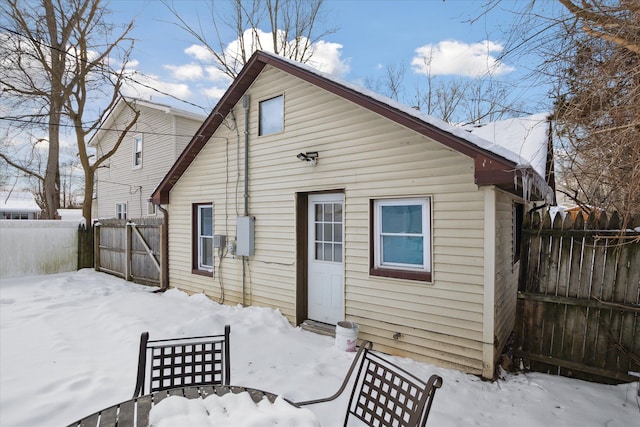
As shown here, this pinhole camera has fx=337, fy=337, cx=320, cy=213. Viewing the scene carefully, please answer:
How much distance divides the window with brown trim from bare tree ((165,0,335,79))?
32.3 ft

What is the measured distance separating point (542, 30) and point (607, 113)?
95 centimetres

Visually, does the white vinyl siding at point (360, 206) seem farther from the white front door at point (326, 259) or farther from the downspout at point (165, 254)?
the downspout at point (165, 254)

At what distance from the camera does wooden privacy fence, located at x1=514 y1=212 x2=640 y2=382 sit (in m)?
3.98

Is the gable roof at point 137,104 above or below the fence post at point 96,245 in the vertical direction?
above

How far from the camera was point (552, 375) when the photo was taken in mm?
4328

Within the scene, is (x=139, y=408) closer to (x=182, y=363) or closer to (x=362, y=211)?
(x=182, y=363)

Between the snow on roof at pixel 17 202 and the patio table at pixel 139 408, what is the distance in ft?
112

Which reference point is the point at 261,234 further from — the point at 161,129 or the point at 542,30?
the point at 161,129

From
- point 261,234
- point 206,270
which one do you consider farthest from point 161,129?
point 261,234

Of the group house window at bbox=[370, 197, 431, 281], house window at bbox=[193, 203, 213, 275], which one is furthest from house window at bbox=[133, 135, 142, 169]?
house window at bbox=[370, 197, 431, 281]

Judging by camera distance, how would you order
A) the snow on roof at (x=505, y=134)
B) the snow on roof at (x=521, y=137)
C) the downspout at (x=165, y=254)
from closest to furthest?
the snow on roof at (x=505, y=134) → the snow on roof at (x=521, y=137) → the downspout at (x=165, y=254)

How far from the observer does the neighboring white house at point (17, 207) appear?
2743cm

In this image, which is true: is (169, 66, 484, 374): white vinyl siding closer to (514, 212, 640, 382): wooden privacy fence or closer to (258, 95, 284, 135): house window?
(258, 95, 284, 135): house window

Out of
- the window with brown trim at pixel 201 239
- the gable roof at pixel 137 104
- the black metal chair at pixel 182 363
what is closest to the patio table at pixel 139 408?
the black metal chair at pixel 182 363
